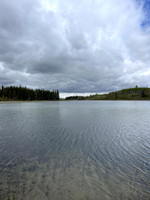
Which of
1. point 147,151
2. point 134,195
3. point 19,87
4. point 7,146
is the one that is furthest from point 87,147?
point 19,87

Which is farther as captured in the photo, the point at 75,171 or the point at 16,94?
the point at 16,94

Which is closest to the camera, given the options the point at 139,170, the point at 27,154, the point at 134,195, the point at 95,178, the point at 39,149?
the point at 134,195

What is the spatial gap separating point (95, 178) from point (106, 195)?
1.16 meters

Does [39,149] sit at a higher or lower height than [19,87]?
lower

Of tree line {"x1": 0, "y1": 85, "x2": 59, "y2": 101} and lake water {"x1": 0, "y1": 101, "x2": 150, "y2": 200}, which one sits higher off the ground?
tree line {"x1": 0, "y1": 85, "x2": 59, "y2": 101}

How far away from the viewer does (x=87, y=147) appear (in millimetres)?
10109

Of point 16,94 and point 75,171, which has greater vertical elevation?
point 16,94

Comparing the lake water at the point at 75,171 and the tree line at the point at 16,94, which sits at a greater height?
the tree line at the point at 16,94

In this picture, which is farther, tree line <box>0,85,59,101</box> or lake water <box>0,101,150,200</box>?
tree line <box>0,85,59,101</box>

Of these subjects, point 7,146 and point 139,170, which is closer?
point 139,170

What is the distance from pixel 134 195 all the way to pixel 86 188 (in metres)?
1.95

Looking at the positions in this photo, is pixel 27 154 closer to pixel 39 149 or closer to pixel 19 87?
pixel 39 149

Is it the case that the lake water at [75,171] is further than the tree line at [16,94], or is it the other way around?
the tree line at [16,94]

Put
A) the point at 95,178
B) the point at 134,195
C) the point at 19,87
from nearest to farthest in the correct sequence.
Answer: the point at 134,195 → the point at 95,178 → the point at 19,87
